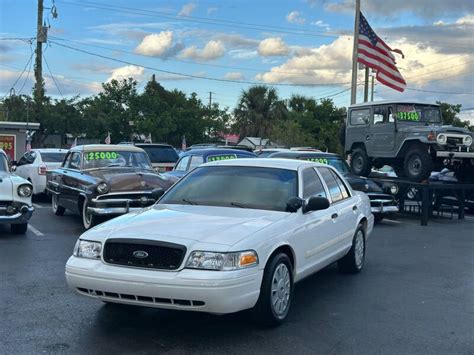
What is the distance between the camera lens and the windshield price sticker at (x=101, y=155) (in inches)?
467

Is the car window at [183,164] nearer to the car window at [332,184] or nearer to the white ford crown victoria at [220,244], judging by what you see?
the car window at [332,184]

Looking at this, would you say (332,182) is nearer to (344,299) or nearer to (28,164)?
(344,299)

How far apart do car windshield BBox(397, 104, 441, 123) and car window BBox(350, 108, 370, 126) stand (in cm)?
111

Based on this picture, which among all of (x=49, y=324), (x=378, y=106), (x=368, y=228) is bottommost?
(x=49, y=324)

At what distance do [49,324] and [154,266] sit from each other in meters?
1.29

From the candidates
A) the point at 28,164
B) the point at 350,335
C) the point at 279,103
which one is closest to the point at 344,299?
the point at 350,335

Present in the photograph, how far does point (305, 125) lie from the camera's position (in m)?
47.9

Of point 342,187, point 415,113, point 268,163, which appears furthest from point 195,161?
point 268,163

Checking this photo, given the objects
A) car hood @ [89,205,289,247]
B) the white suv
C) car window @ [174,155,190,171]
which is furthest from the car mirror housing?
the white suv

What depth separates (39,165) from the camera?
1571 centimetres

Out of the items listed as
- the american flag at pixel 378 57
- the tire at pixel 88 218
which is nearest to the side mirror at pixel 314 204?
the tire at pixel 88 218

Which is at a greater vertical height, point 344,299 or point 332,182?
point 332,182

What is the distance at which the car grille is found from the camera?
472 cm

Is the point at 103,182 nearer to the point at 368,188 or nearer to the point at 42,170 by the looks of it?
the point at 42,170
